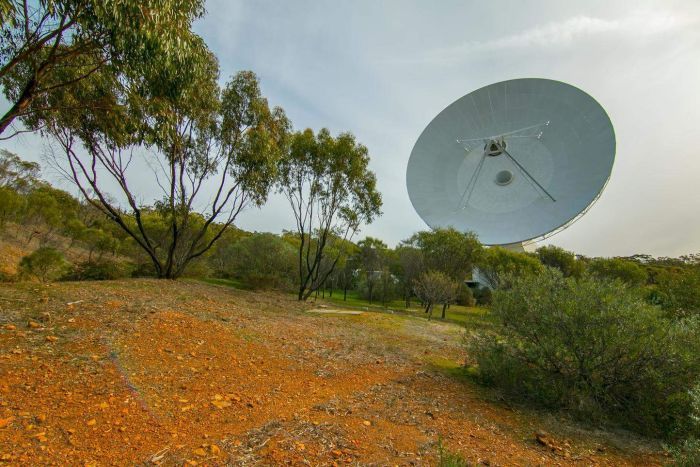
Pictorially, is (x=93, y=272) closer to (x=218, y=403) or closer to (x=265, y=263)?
(x=218, y=403)

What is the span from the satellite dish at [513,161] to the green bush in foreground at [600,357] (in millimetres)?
30034

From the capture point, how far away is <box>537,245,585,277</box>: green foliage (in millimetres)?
44750

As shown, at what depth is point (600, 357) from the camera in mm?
6719

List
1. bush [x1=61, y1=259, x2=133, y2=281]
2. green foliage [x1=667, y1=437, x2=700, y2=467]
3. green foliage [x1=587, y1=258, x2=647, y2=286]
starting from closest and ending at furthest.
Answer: green foliage [x1=667, y1=437, x2=700, y2=467], bush [x1=61, y1=259, x2=133, y2=281], green foliage [x1=587, y1=258, x2=647, y2=286]

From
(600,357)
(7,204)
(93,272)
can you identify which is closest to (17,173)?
(7,204)

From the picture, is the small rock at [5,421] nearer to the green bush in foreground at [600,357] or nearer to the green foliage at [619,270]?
the green bush in foreground at [600,357]

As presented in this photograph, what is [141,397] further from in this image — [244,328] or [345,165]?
[345,165]

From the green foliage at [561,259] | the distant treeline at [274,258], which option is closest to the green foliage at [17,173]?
the distant treeline at [274,258]

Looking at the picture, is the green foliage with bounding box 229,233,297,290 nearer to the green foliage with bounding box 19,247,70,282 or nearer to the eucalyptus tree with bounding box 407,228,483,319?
the eucalyptus tree with bounding box 407,228,483,319

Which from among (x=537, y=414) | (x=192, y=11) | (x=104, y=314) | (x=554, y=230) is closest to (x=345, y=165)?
(x=192, y=11)

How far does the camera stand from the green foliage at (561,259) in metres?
44.8

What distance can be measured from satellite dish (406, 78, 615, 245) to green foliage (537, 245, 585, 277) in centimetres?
1177

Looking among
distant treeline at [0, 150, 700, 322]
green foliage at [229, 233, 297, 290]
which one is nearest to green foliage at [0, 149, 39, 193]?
distant treeline at [0, 150, 700, 322]

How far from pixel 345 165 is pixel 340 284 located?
126 ft
